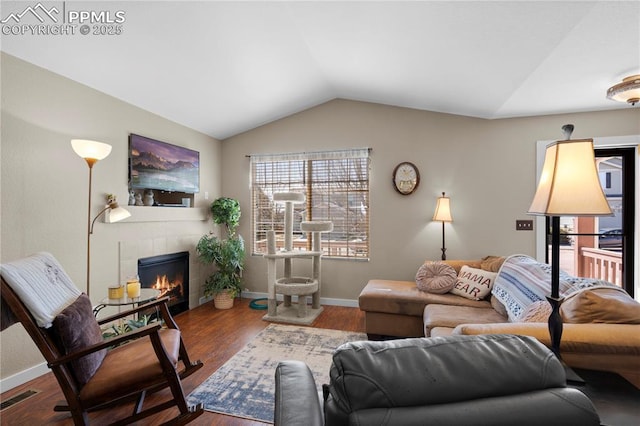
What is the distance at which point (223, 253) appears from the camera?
3.94 m

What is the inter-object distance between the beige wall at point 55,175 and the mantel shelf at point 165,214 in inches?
3.5

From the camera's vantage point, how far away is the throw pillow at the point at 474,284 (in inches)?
109

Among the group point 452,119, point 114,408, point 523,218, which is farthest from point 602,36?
point 114,408

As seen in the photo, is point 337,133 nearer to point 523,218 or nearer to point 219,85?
point 219,85

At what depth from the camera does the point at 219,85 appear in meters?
3.18

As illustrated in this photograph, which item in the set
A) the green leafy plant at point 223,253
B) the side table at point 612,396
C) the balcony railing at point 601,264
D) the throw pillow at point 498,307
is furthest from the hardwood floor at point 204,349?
the balcony railing at point 601,264

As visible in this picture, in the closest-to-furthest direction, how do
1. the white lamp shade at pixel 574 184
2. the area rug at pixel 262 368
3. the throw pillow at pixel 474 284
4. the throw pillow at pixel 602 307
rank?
1. the white lamp shade at pixel 574 184
2. the throw pillow at pixel 602 307
3. the area rug at pixel 262 368
4. the throw pillow at pixel 474 284

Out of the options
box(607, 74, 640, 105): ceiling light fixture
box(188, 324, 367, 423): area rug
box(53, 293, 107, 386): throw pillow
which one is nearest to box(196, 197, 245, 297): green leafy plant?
box(188, 324, 367, 423): area rug

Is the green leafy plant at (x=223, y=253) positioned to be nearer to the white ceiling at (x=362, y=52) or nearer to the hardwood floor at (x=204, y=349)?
the hardwood floor at (x=204, y=349)

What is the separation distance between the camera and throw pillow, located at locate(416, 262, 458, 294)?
9.71ft

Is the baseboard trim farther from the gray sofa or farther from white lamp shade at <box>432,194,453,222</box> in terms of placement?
white lamp shade at <box>432,194,453,222</box>

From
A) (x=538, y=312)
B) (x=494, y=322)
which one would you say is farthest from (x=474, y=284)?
(x=538, y=312)

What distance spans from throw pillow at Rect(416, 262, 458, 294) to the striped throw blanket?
15.8 inches

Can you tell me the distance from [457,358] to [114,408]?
2.27 m
